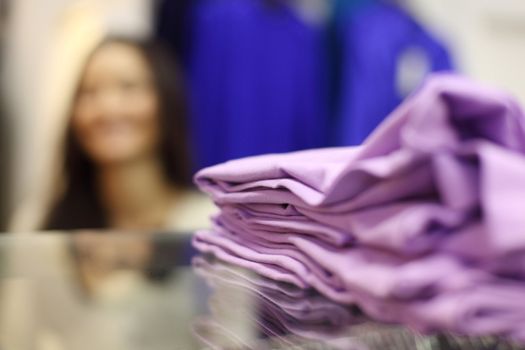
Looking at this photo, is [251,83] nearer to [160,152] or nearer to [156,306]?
[160,152]

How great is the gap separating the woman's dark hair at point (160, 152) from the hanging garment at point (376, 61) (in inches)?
10.7

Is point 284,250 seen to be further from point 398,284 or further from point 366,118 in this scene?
point 366,118

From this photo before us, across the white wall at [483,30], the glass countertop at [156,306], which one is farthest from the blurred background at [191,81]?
the glass countertop at [156,306]

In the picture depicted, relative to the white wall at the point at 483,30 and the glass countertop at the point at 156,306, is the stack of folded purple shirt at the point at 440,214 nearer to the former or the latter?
the glass countertop at the point at 156,306

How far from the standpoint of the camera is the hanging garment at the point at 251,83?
1137mm

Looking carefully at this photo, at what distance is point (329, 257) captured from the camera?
292 millimetres

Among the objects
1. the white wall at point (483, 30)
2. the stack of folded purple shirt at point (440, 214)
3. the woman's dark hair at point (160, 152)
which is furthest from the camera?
the white wall at point (483, 30)

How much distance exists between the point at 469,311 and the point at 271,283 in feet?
0.45

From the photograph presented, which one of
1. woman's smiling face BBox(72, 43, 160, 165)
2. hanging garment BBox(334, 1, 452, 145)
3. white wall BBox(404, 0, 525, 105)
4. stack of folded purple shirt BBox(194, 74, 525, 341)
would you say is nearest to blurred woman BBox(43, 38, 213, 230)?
woman's smiling face BBox(72, 43, 160, 165)

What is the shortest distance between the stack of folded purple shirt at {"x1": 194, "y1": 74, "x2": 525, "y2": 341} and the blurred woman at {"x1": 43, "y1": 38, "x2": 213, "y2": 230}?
0.86 metres

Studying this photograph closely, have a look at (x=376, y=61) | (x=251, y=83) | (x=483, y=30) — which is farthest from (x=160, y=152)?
(x=483, y=30)

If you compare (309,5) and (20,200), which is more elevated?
(309,5)

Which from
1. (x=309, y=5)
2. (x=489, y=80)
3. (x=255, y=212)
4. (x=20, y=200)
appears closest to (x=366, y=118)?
(x=309, y=5)

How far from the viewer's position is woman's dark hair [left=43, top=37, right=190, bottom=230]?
3.71 ft
